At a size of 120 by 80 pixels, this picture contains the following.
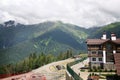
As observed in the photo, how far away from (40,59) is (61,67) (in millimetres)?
69818

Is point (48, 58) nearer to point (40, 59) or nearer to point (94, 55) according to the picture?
point (40, 59)

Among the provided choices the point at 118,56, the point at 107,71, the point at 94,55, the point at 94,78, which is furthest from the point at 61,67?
the point at 118,56

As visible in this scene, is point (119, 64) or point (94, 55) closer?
point (119, 64)

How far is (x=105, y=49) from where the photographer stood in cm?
9219

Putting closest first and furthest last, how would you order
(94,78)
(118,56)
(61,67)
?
(118,56) → (94,78) → (61,67)

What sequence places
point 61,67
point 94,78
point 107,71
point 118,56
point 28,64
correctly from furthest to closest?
point 28,64 → point 61,67 → point 107,71 → point 94,78 → point 118,56

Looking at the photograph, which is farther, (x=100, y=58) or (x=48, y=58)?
(x=48, y=58)

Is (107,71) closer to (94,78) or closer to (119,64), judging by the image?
(94,78)

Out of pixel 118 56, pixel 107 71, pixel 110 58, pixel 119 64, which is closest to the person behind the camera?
pixel 119 64

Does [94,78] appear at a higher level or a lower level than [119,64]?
lower

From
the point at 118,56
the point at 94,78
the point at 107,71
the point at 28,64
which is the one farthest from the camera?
the point at 28,64

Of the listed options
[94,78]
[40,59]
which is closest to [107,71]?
[94,78]

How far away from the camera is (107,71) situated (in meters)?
84.6

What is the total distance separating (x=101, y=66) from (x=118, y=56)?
4590 centimetres
